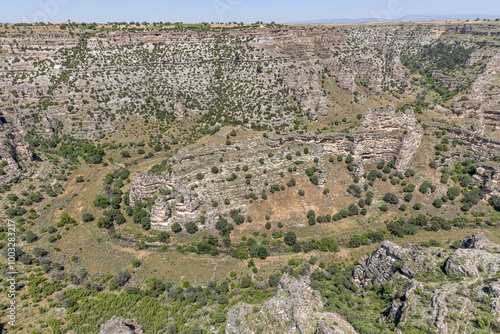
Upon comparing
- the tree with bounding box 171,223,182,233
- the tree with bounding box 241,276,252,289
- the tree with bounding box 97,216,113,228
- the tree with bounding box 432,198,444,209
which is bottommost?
the tree with bounding box 241,276,252,289

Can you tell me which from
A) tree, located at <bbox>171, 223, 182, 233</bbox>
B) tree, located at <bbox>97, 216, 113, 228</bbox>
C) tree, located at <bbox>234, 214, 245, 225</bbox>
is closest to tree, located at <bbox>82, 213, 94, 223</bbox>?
tree, located at <bbox>97, 216, 113, 228</bbox>

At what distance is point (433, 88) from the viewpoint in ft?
424

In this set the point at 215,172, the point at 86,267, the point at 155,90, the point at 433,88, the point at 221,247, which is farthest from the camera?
the point at 433,88

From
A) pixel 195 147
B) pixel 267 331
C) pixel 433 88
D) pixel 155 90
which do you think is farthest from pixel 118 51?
pixel 433 88

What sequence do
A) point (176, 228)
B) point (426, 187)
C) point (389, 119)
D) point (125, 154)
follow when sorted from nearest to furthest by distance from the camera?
1. point (176, 228)
2. point (426, 187)
3. point (389, 119)
4. point (125, 154)

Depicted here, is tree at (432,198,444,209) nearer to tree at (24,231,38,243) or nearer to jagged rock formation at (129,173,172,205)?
jagged rock formation at (129,173,172,205)

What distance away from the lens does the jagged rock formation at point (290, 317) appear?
27750mm

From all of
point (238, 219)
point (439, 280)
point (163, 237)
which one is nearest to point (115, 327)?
point (163, 237)

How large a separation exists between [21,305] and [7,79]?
4001 inches

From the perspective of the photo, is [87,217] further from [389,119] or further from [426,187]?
[426,187]

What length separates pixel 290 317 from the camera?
28656 mm

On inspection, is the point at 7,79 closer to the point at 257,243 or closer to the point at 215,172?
the point at 215,172

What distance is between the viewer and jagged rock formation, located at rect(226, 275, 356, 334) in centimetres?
2775

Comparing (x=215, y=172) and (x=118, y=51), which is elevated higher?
(x=118, y=51)
